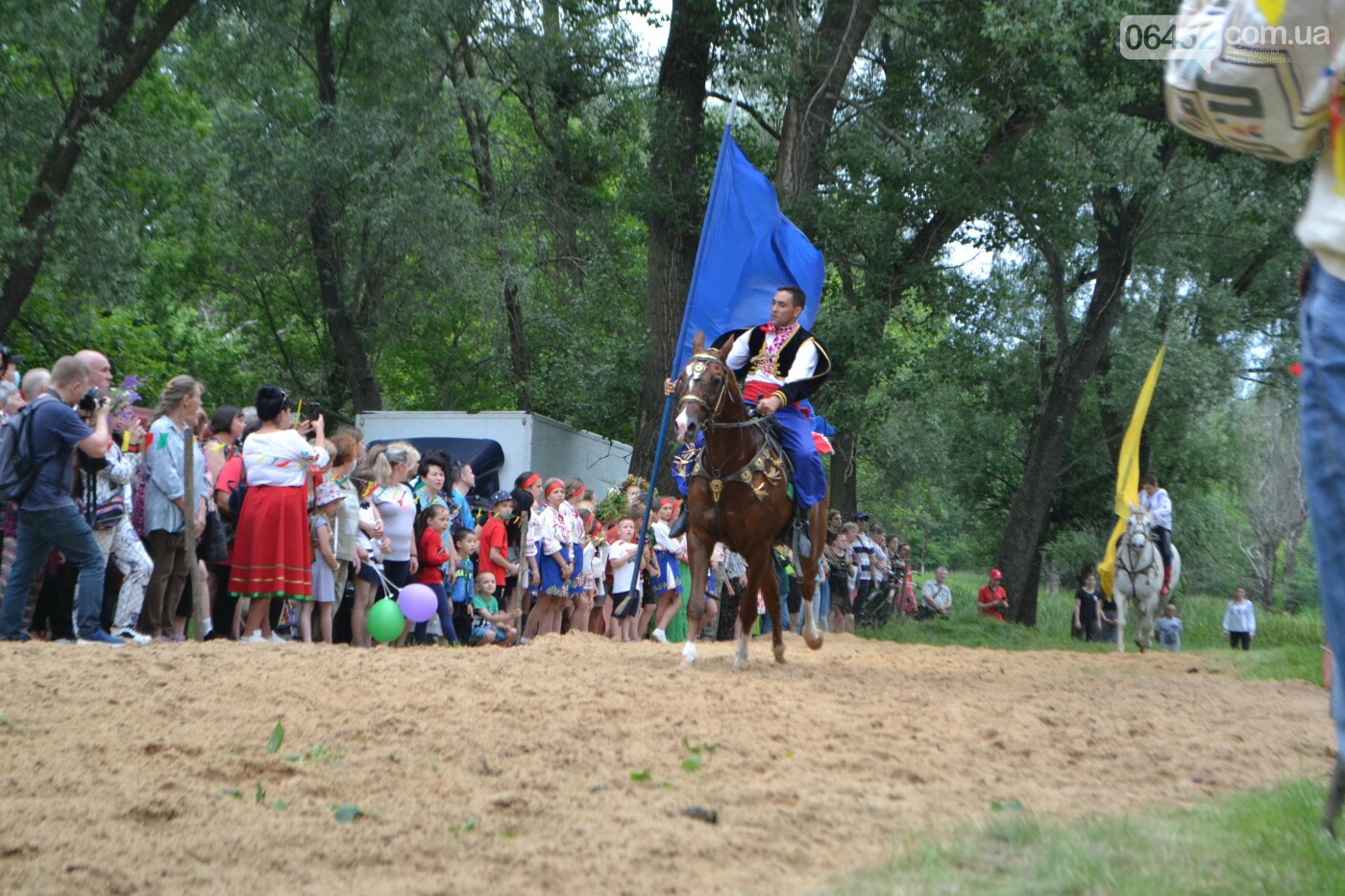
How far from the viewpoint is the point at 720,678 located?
9195mm

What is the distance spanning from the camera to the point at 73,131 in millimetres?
16734

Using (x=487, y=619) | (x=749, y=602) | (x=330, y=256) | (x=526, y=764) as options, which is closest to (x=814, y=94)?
(x=330, y=256)

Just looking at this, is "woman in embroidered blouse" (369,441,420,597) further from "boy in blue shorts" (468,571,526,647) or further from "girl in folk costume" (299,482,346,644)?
"boy in blue shorts" (468,571,526,647)

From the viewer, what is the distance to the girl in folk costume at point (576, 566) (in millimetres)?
13953

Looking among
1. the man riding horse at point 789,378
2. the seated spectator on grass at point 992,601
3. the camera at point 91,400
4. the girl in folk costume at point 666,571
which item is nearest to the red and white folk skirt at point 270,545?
the camera at point 91,400

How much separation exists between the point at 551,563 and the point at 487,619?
863 millimetres

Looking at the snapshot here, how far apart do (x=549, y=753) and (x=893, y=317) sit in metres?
17.9

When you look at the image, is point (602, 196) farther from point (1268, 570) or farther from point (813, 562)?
point (1268, 570)

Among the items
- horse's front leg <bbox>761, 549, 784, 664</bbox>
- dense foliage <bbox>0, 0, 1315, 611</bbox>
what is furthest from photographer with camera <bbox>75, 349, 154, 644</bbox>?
dense foliage <bbox>0, 0, 1315, 611</bbox>

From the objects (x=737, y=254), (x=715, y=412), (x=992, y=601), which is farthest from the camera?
(x=992, y=601)

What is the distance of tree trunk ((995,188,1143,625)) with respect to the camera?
28359 mm

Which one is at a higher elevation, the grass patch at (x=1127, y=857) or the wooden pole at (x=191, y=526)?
the wooden pole at (x=191, y=526)

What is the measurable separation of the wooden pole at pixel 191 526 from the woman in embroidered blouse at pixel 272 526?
0.86 feet

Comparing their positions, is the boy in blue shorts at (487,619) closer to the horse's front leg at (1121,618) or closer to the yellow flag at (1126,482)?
the yellow flag at (1126,482)
